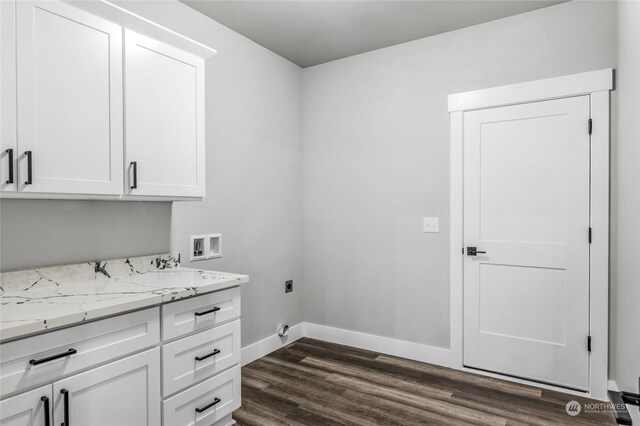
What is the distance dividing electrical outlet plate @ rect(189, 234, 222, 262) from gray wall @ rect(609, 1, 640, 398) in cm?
239

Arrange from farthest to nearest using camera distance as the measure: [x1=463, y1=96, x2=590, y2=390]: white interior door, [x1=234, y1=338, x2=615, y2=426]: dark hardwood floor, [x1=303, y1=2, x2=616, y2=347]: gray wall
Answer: [x1=303, y1=2, x2=616, y2=347]: gray wall < [x1=463, y1=96, x2=590, y2=390]: white interior door < [x1=234, y1=338, x2=615, y2=426]: dark hardwood floor

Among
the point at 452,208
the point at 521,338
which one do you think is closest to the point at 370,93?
the point at 452,208

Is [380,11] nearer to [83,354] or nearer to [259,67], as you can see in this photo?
[259,67]

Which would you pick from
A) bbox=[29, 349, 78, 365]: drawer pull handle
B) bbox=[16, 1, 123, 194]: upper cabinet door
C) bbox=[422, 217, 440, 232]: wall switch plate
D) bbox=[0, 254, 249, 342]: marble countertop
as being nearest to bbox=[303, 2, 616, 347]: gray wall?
bbox=[422, 217, 440, 232]: wall switch plate

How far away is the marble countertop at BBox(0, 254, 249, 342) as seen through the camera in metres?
1.35

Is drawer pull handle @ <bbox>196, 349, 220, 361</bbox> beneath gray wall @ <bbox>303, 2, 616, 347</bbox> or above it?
beneath

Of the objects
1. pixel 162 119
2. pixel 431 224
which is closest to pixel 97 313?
pixel 162 119

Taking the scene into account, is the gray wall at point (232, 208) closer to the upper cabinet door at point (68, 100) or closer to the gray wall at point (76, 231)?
the gray wall at point (76, 231)

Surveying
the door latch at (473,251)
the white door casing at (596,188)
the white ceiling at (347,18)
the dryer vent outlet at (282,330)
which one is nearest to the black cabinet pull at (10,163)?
the white ceiling at (347,18)

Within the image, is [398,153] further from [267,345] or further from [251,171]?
[267,345]

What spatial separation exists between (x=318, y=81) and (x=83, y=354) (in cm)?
299

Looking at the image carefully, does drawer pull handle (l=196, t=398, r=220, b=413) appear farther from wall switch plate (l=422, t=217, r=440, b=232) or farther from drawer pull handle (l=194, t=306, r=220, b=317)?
wall switch plate (l=422, t=217, r=440, b=232)

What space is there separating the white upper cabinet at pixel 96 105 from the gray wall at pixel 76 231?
30 centimetres

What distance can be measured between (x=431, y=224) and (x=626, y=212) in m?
1.25
